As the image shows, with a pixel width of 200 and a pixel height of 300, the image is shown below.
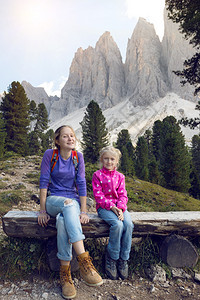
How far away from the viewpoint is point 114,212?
11.9 feet

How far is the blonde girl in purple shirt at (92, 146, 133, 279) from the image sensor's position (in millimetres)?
3463

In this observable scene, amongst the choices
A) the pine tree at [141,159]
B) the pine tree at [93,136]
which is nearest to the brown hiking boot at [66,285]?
the pine tree at [141,159]

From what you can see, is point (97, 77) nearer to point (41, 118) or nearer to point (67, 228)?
point (41, 118)

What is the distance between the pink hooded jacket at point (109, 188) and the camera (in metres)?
3.81

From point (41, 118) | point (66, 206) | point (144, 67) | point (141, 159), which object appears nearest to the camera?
point (66, 206)

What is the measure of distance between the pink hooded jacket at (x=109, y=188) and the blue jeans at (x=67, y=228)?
62 cm

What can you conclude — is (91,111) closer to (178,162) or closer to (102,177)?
(178,162)

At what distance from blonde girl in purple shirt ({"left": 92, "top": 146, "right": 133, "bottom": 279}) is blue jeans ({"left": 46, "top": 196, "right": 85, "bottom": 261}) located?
0.63 metres

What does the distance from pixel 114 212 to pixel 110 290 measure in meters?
1.27

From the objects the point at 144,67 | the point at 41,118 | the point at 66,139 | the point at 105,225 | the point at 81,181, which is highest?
the point at 144,67

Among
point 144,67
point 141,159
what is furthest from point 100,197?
point 144,67

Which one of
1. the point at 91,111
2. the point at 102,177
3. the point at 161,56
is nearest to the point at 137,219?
the point at 102,177

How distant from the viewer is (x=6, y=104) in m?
28.3

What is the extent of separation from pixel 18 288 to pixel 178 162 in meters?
26.0
